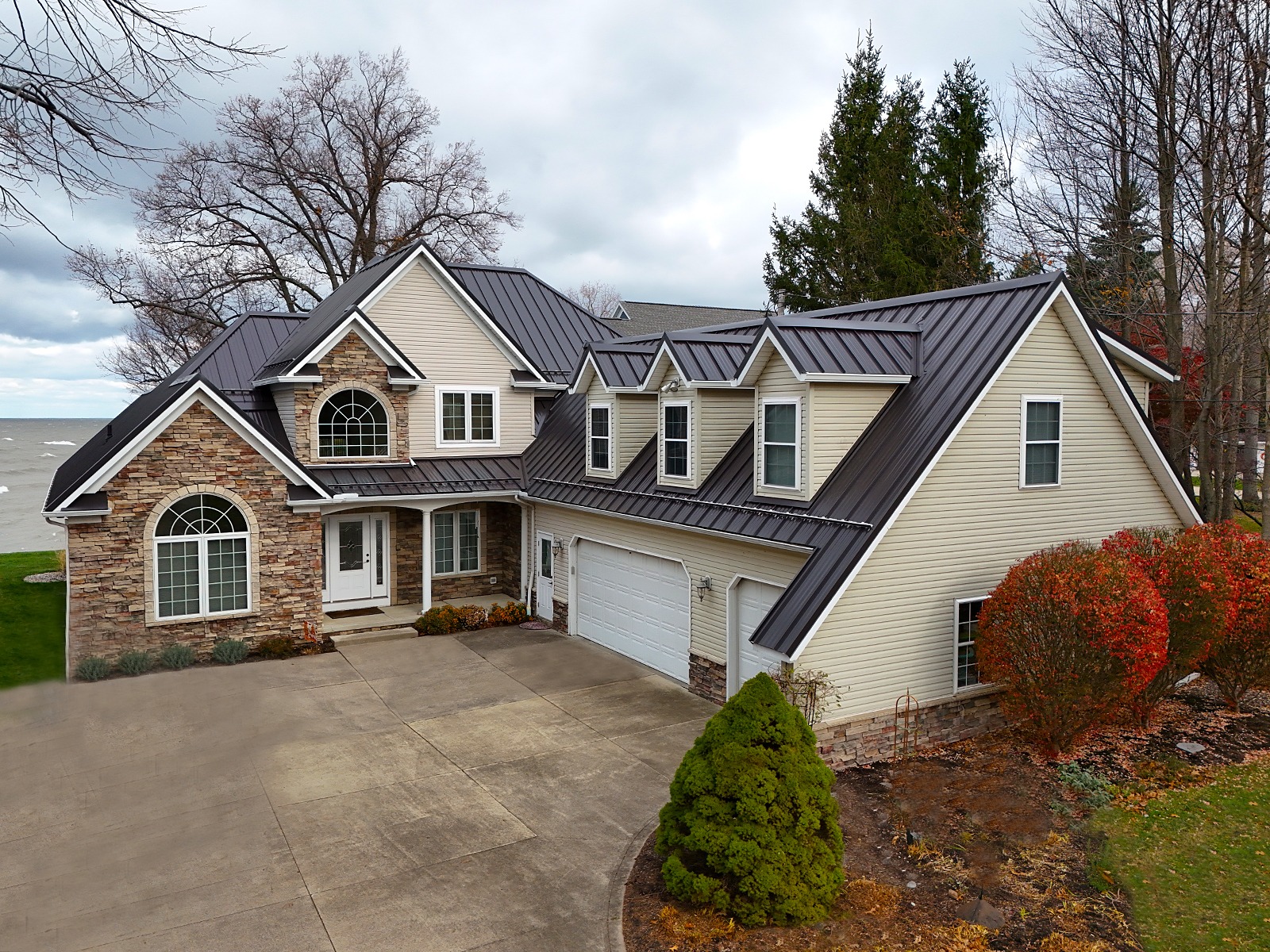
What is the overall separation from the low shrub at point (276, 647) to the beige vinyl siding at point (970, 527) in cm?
1029

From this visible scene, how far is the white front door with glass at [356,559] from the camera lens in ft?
61.5

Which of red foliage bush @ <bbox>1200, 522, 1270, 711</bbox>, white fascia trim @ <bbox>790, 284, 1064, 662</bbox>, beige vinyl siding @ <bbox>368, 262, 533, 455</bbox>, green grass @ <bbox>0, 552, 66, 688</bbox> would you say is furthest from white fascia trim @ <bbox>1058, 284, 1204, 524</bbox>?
green grass @ <bbox>0, 552, 66, 688</bbox>

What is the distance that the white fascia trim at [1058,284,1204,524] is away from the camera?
12.0 metres

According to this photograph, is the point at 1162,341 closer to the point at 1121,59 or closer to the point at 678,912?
the point at 1121,59

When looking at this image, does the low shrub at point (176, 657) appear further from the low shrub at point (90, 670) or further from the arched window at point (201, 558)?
the low shrub at point (90, 670)

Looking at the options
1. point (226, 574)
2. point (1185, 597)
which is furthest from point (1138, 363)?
point (226, 574)

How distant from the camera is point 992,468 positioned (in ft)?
38.4

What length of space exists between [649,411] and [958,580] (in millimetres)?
6719

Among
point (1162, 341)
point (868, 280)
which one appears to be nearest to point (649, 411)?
point (1162, 341)

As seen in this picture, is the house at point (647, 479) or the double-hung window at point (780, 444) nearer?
the house at point (647, 479)

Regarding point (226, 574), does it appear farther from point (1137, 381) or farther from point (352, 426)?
point (1137, 381)

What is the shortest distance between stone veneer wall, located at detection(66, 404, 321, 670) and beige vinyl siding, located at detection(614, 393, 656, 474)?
19.8ft

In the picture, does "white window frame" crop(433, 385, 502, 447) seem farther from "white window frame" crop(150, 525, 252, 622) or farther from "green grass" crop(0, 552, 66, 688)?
"green grass" crop(0, 552, 66, 688)

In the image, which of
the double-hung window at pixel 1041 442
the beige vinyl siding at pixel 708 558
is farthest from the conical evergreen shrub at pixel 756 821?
the double-hung window at pixel 1041 442
